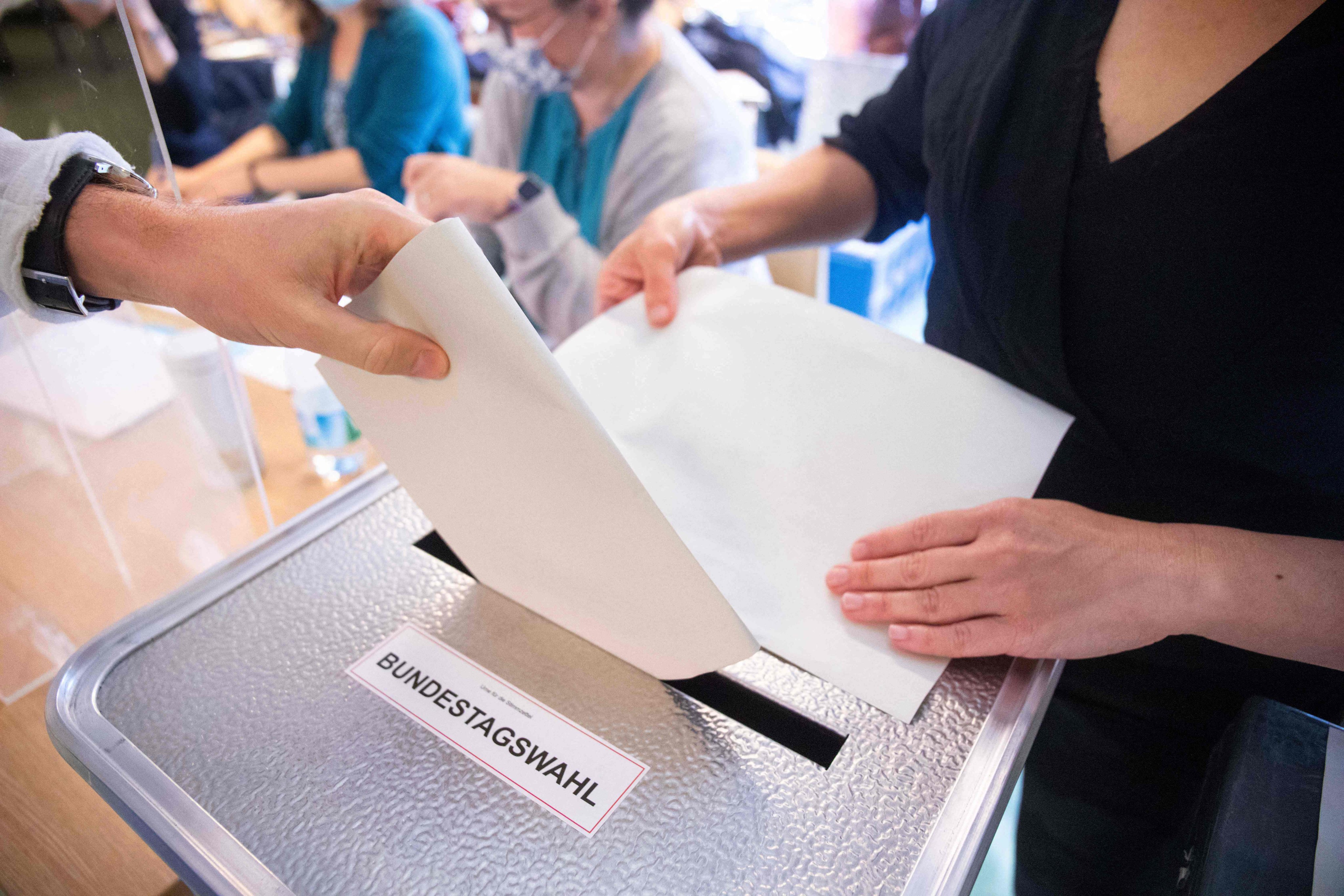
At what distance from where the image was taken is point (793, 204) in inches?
36.8

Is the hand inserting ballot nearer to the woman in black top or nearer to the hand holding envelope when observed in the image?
the hand holding envelope

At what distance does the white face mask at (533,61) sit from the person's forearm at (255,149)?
104 cm

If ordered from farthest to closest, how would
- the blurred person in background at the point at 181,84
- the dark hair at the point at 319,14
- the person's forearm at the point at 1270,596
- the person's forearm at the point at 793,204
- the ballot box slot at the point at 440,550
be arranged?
the blurred person in background at the point at 181,84 < the dark hair at the point at 319,14 < the person's forearm at the point at 793,204 < the ballot box slot at the point at 440,550 < the person's forearm at the point at 1270,596

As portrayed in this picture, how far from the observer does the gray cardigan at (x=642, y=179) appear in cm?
138

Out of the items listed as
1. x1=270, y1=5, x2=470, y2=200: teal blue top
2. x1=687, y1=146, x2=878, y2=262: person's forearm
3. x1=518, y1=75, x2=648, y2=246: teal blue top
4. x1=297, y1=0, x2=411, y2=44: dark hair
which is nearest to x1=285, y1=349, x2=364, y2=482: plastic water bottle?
x1=687, y1=146, x2=878, y2=262: person's forearm

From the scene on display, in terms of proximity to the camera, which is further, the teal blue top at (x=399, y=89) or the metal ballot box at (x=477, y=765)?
the teal blue top at (x=399, y=89)

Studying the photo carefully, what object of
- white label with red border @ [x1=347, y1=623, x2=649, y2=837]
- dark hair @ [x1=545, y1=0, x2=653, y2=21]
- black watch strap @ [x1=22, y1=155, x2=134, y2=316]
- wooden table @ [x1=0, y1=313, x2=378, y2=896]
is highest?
dark hair @ [x1=545, y1=0, x2=653, y2=21]

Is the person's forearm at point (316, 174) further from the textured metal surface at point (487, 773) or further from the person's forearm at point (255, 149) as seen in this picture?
the textured metal surface at point (487, 773)

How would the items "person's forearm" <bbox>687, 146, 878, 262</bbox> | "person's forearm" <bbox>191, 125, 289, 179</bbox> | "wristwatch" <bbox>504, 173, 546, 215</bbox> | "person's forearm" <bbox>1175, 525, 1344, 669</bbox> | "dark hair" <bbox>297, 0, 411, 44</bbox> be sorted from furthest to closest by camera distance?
"person's forearm" <bbox>191, 125, 289, 179</bbox> → "dark hair" <bbox>297, 0, 411, 44</bbox> → "wristwatch" <bbox>504, 173, 546, 215</bbox> → "person's forearm" <bbox>687, 146, 878, 262</bbox> → "person's forearm" <bbox>1175, 525, 1344, 669</bbox>

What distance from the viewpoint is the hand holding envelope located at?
1.40ft

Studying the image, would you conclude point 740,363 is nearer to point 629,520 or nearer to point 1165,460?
point 629,520

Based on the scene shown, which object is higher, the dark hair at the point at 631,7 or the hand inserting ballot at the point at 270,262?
the dark hair at the point at 631,7

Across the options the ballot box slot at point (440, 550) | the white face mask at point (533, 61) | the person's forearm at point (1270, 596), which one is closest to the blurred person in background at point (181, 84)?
the white face mask at point (533, 61)

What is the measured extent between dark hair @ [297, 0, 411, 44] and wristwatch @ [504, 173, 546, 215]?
3.09 feet
